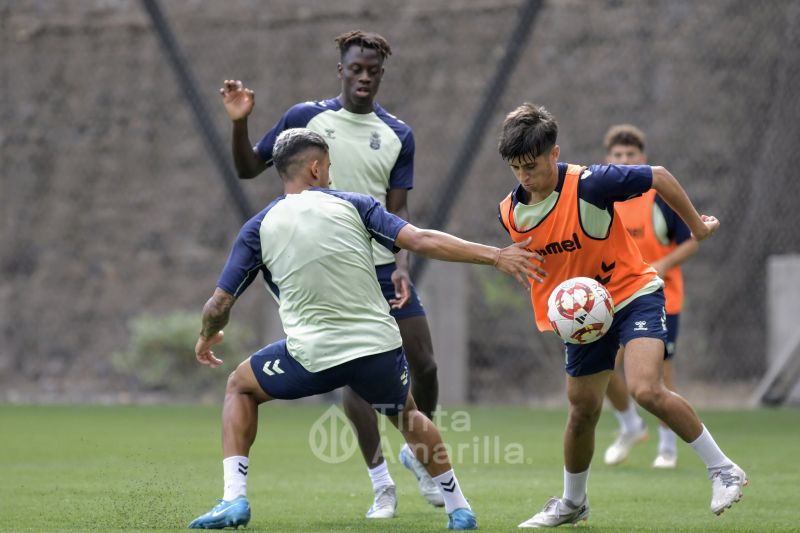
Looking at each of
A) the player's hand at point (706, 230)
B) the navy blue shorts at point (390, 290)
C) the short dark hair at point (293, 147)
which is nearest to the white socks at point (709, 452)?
the player's hand at point (706, 230)

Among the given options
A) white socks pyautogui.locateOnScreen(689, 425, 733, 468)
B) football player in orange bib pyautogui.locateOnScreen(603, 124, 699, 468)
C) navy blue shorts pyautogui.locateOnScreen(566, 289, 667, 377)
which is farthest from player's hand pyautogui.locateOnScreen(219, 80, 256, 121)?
football player in orange bib pyautogui.locateOnScreen(603, 124, 699, 468)

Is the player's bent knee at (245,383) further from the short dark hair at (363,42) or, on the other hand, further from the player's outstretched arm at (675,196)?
the short dark hair at (363,42)

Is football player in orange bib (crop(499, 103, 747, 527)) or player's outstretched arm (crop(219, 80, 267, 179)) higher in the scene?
player's outstretched arm (crop(219, 80, 267, 179))

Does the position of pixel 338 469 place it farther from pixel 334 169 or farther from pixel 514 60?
pixel 514 60

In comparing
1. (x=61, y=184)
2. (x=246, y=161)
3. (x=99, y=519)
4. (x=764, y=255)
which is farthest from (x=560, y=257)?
(x=61, y=184)

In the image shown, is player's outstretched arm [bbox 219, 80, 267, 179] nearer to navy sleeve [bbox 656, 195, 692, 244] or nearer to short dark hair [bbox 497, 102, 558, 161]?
short dark hair [bbox 497, 102, 558, 161]

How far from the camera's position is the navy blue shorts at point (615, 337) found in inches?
220

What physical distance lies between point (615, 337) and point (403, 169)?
5.81ft

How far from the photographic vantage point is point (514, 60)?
12.4 metres

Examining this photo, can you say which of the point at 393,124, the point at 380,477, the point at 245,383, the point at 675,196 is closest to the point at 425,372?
the point at 380,477

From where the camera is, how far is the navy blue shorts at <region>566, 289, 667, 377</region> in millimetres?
5586

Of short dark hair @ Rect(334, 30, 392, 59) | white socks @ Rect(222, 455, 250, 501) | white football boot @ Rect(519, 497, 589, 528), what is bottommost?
white football boot @ Rect(519, 497, 589, 528)

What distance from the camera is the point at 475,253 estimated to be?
16.7ft

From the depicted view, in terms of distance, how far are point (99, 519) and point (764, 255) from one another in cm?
986
